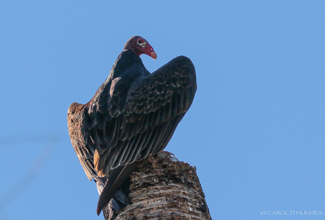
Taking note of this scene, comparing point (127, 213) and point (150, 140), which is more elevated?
point (150, 140)

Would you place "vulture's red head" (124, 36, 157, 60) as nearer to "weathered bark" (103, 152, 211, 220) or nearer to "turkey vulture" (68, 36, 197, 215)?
"turkey vulture" (68, 36, 197, 215)

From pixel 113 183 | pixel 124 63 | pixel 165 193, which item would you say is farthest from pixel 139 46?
pixel 165 193

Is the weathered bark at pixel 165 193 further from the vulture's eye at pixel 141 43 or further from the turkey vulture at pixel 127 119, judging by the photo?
the vulture's eye at pixel 141 43

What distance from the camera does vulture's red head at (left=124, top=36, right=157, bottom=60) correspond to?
725 centimetres

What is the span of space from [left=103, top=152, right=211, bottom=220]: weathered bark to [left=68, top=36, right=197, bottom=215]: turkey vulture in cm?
20

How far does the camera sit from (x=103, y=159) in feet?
17.4

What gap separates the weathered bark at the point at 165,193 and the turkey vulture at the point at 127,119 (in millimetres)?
200

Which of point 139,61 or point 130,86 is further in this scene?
point 139,61

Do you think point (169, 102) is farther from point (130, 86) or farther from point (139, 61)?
point (139, 61)

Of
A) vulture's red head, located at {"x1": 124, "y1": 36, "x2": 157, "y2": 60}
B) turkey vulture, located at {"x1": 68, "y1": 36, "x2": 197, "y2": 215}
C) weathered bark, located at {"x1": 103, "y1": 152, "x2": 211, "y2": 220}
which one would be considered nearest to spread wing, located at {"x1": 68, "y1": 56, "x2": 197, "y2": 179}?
turkey vulture, located at {"x1": 68, "y1": 36, "x2": 197, "y2": 215}

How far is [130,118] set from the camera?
5.53 metres

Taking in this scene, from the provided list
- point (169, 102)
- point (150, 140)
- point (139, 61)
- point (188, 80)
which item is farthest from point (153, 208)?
point (139, 61)

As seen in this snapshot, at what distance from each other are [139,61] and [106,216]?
249cm

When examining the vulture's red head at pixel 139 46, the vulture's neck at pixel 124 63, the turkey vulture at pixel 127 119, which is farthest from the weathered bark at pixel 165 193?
the vulture's red head at pixel 139 46
